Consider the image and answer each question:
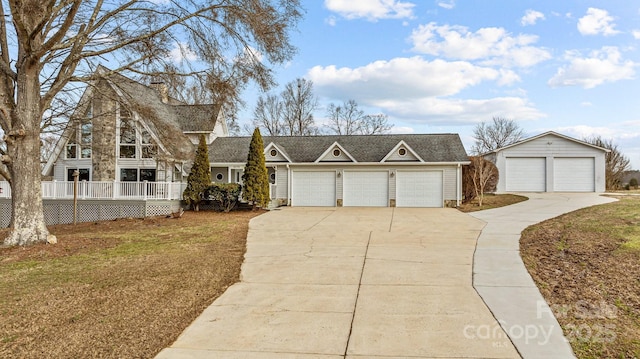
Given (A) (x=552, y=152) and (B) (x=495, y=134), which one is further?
(B) (x=495, y=134)

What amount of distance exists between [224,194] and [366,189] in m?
7.29

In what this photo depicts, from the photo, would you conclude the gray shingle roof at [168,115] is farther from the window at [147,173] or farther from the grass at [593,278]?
the grass at [593,278]

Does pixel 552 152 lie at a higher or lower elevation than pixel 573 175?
higher

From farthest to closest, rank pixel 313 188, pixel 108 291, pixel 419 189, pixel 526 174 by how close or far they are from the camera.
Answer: pixel 526 174, pixel 313 188, pixel 419 189, pixel 108 291

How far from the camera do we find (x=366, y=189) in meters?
20.6

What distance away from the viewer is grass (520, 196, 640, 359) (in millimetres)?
3975

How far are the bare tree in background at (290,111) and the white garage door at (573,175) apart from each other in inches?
900

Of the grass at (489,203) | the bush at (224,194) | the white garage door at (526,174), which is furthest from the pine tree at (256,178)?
the white garage door at (526,174)

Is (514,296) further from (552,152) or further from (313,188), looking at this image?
(552,152)

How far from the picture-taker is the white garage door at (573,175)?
75.8 ft

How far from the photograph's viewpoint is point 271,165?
20859mm

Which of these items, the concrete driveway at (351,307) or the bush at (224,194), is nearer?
the concrete driveway at (351,307)

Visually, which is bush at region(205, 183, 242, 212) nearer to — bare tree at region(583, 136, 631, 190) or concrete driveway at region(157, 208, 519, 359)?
concrete driveway at region(157, 208, 519, 359)

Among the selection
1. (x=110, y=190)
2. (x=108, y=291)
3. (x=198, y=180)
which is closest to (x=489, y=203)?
(x=198, y=180)
